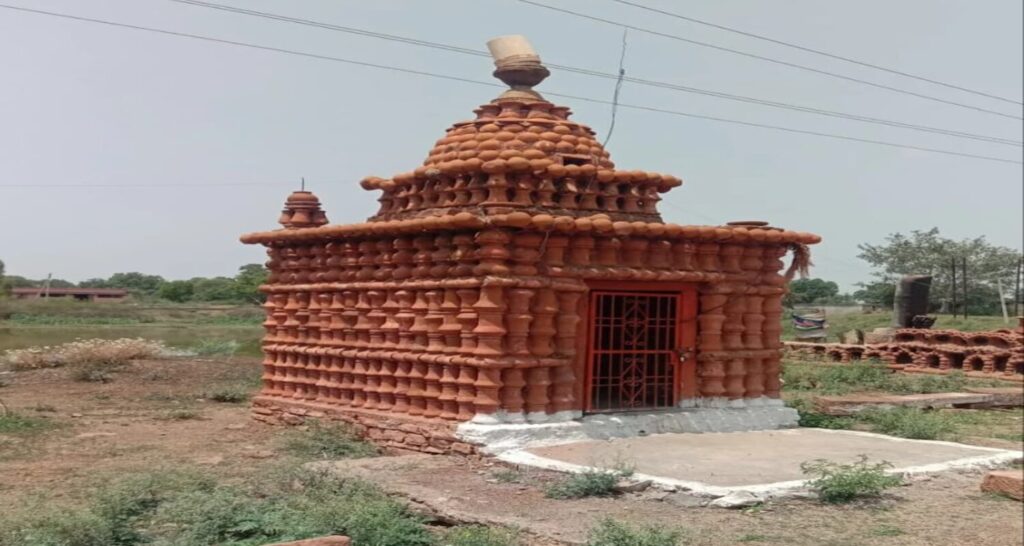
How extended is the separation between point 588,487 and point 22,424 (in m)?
7.72

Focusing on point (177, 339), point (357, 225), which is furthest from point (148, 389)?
point (177, 339)

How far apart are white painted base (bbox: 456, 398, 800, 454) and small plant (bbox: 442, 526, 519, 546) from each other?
274 cm

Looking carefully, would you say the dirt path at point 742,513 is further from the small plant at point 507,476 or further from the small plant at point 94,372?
the small plant at point 94,372

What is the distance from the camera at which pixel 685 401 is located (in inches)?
423

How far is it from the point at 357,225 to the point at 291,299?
77.3 inches

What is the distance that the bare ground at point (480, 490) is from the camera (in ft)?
20.3

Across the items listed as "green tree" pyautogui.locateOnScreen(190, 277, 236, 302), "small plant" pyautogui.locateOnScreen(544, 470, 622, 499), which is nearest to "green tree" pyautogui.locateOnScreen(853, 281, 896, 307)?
"small plant" pyautogui.locateOnScreen(544, 470, 622, 499)

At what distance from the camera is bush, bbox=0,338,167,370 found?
61.6 feet

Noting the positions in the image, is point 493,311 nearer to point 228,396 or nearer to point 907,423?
point 907,423

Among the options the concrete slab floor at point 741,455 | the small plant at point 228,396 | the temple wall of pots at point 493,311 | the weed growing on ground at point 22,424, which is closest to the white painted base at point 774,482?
the concrete slab floor at point 741,455

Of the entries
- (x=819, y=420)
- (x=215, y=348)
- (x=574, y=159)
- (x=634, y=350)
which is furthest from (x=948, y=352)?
(x=215, y=348)

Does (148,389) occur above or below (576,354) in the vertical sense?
below

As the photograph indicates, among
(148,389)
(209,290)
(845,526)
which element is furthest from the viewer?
(209,290)

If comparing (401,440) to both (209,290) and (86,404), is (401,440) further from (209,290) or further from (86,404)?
(209,290)
